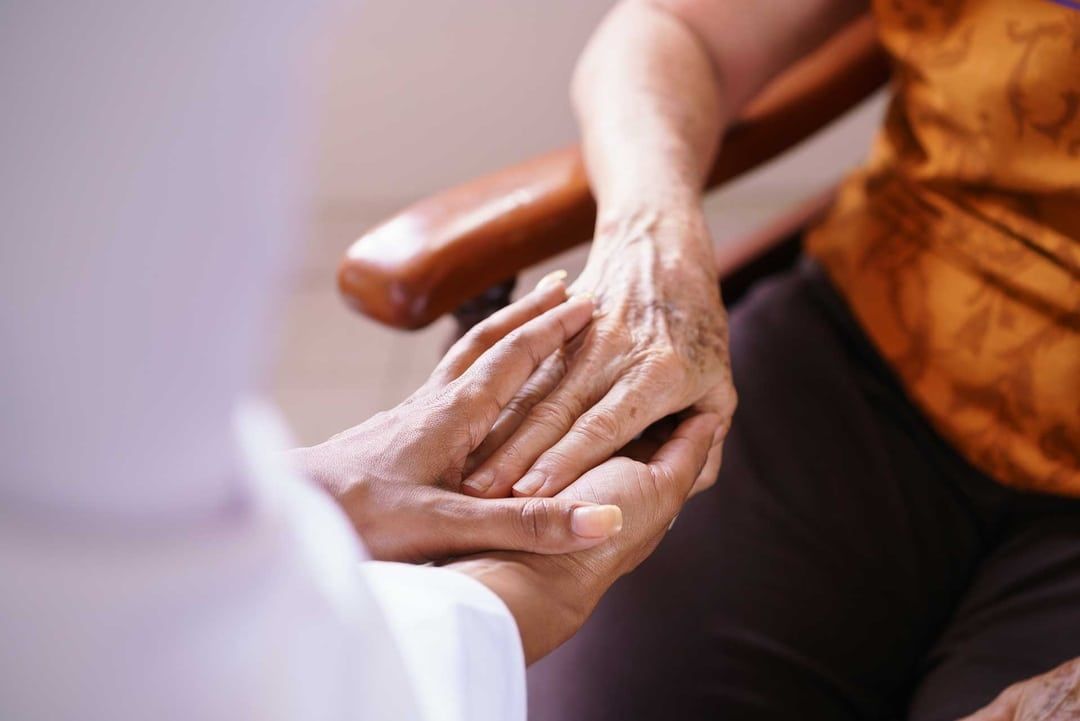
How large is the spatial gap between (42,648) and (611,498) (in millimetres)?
383

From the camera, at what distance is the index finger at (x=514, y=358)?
26.2 inches

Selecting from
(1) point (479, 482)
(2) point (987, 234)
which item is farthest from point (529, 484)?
(2) point (987, 234)

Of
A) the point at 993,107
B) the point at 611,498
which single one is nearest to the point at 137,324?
the point at 611,498

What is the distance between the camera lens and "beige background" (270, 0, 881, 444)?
6.19 ft

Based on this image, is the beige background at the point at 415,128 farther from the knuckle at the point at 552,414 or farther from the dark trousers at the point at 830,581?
the knuckle at the point at 552,414

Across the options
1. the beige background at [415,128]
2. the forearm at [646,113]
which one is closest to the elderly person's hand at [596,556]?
the forearm at [646,113]

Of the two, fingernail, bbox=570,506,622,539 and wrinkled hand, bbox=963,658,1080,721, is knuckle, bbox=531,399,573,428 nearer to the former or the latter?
fingernail, bbox=570,506,622,539

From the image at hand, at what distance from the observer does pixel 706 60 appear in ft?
3.25

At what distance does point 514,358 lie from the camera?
2.24ft

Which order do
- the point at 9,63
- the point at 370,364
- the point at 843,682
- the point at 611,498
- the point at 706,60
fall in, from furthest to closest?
the point at 370,364
the point at 706,60
the point at 843,682
the point at 611,498
the point at 9,63

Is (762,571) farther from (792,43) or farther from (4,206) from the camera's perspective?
(4,206)

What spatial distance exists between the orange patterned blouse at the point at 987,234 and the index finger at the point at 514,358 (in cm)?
41

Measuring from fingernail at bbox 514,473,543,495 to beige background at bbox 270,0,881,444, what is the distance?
109 cm

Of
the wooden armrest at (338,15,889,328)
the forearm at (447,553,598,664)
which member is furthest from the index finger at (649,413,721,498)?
the wooden armrest at (338,15,889,328)
